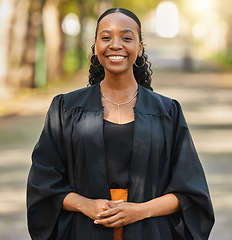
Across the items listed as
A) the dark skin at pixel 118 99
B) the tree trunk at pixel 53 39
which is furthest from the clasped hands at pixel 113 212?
the tree trunk at pixel 53 39

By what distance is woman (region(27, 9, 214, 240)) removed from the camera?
286cm

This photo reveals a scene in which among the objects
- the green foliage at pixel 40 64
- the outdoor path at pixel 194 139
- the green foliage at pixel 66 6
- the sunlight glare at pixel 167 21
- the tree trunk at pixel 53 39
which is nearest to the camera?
the outdoor path at pixel 194 139

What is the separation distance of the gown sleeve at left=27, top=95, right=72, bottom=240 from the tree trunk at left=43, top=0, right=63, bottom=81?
22865 millimetres

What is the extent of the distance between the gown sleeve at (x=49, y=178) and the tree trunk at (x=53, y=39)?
2287 centimetres

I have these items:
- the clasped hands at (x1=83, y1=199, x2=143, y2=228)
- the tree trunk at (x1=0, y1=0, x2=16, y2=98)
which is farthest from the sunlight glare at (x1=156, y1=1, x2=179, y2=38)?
the clasped hands at (x1=83, y1=199, x2=143, y2=228)

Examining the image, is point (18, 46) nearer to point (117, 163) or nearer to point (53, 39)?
Answer: point (53, 39)

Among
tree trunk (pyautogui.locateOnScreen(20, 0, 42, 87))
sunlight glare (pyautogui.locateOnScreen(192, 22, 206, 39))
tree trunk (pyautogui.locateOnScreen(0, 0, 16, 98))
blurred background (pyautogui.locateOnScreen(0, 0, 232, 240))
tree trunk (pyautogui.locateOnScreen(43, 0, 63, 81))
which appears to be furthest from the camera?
sunlight glare (pyautogui.locateOnScreen(192, 22, 206, 39))

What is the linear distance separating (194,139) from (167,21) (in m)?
107

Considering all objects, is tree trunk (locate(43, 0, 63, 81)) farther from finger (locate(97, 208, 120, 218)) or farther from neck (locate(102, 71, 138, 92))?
finger (locate(97, 208, 120, 218))

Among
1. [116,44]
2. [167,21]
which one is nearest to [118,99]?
[116,44]

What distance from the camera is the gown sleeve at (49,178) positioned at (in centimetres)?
292

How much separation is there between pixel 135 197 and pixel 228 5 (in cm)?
3562

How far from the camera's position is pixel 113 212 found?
2.75 metres

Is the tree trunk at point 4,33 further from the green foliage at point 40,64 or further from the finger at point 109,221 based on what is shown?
the finger at point 109,221
